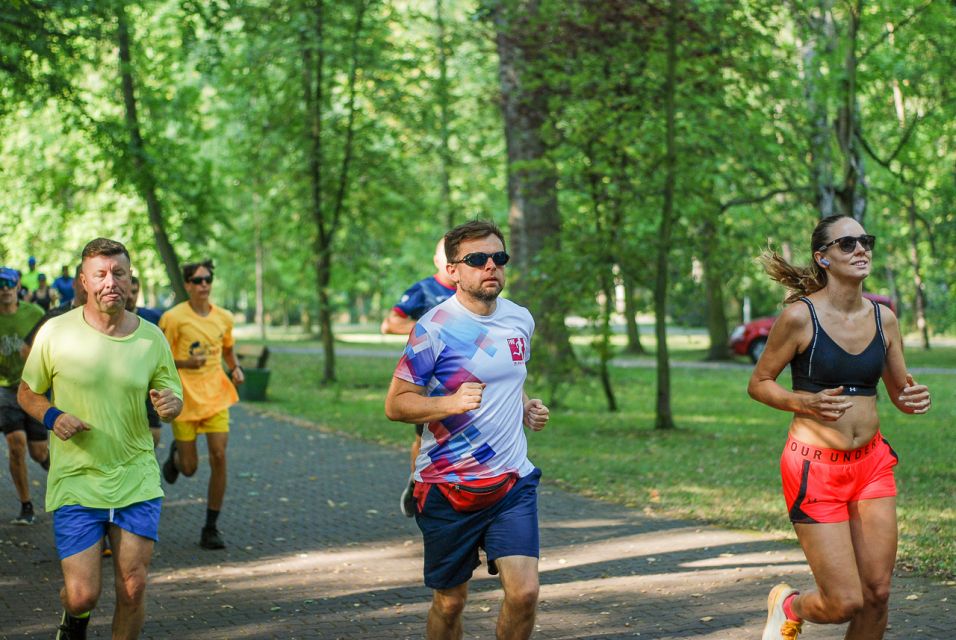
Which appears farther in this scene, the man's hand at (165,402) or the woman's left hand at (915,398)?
the man's hand at (165,402)

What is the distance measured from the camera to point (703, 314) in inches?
1795

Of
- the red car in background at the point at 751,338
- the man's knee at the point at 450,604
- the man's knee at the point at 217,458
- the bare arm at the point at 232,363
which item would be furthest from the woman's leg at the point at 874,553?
the red car in background at the point at 751,338

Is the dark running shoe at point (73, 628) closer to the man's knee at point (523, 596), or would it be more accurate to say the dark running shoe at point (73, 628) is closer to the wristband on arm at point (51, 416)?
the wristband on arm at point (51, 416)

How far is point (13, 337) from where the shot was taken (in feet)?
32.0

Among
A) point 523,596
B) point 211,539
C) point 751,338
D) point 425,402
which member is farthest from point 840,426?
point 751,338

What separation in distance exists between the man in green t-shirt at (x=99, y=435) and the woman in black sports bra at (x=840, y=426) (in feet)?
8.99

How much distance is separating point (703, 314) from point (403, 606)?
39.2 meters

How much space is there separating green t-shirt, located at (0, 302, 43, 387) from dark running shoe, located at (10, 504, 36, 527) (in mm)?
1186

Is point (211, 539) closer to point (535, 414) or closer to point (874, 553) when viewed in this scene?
point (535, 414)

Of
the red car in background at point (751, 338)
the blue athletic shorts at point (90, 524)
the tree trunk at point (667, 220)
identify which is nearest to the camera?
the blue athletic shorts at point (90, 524)

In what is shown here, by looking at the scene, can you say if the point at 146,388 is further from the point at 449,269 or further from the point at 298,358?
the point at 298,358

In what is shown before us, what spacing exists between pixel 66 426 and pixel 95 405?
199 millimetres

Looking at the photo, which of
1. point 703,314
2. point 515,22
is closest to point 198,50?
point 515,22

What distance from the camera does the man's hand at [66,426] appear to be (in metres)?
5.39
